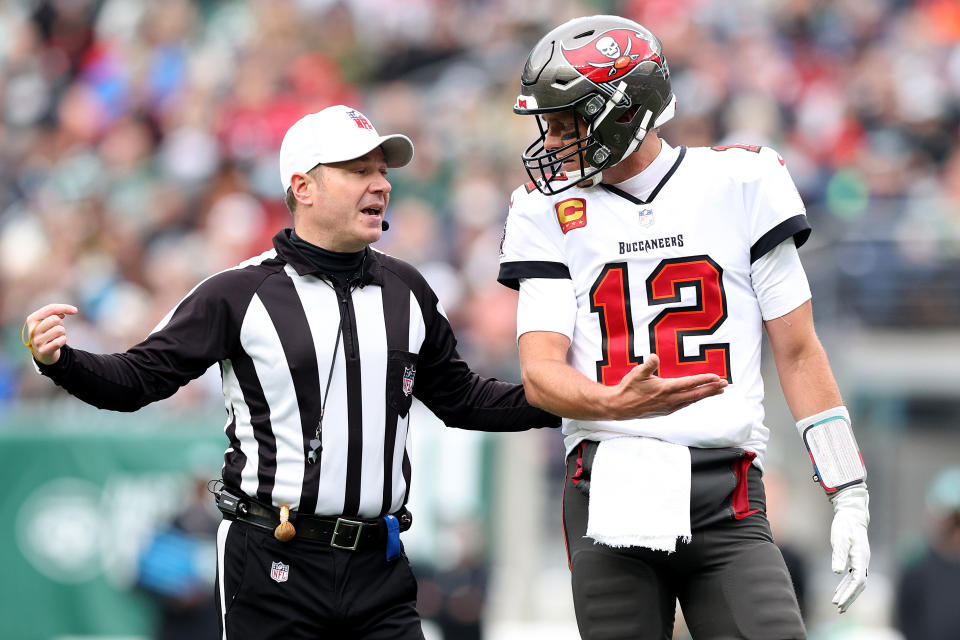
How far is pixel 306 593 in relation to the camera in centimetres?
428

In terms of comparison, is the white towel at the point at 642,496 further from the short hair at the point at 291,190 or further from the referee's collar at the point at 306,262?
the short hair at the point at 291,190

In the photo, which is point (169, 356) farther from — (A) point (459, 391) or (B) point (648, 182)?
(B) point (648, 182)

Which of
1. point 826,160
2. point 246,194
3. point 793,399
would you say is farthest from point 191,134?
point 793,399

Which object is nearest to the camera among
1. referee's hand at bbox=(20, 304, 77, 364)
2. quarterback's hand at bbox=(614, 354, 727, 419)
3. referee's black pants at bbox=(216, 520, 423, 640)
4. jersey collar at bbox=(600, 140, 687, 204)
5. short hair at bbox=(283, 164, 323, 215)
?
quarterback's hand at bbox=(614, 354, 727, 419)

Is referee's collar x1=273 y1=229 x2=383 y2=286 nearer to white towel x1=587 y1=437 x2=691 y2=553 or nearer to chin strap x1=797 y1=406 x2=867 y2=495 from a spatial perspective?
white towel x1=587 y1=437 x2=691 y2=553

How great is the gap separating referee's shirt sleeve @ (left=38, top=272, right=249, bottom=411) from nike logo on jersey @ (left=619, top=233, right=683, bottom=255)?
3.99ft

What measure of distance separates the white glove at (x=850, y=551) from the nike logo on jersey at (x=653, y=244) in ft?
2.88

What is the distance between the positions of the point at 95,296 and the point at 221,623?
7.75 meters

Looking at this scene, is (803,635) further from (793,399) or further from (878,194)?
(878,194)

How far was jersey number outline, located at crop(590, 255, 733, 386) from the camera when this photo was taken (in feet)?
13.2

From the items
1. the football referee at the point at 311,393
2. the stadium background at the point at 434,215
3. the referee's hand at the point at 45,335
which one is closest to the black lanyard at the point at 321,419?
the football referee at the point at 311,393

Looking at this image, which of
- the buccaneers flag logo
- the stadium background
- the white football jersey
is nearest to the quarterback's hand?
the white football jersey

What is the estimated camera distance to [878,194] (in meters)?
11.6

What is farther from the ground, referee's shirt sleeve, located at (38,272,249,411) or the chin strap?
referee's shirt sleeve, located at (38,272,249,411)
